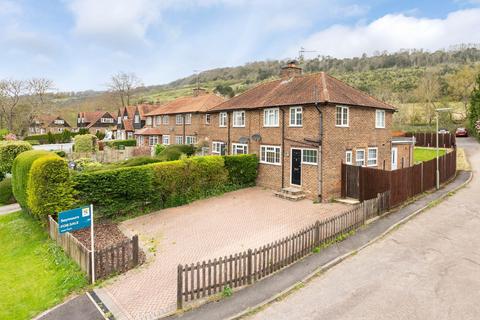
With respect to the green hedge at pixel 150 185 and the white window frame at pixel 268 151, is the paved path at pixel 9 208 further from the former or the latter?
the white window frame at pixel 268 151

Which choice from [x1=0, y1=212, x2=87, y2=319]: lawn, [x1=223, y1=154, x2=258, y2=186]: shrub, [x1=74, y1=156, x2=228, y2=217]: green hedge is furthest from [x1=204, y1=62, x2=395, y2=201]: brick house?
[x1=0, y1=212, x2=87, y2=319]: lawn

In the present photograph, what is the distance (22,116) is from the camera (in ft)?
204

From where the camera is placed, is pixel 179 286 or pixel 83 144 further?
pixel 83 144

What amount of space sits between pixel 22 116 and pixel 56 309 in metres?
65.6

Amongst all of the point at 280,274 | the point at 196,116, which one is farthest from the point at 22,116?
the point at 280,274

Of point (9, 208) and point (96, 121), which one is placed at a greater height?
point (96, 121)

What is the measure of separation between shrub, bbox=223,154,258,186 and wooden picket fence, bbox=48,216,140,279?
1112 centimetres

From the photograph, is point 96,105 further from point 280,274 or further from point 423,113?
point 280,274

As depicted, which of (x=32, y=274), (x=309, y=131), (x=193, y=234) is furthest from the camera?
(x=309, y=131)

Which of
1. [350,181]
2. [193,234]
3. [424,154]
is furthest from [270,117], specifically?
[424,154]

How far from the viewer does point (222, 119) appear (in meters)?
27.6

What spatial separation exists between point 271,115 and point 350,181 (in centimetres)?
695

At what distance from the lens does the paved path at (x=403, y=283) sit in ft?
27.1

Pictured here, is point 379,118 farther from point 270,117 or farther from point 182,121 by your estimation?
point 182,121
